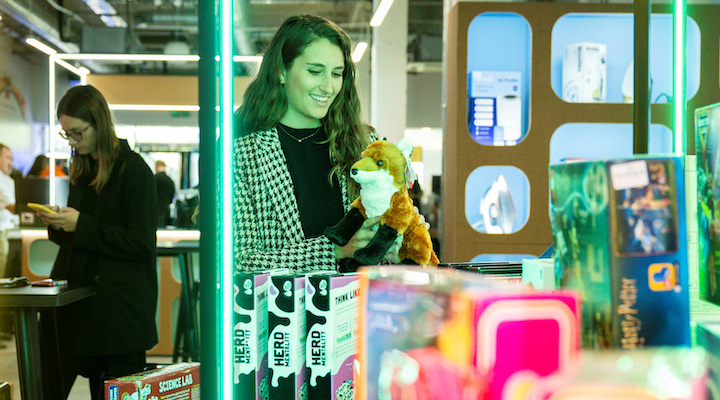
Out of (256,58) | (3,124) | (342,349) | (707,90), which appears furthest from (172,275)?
(3,124)

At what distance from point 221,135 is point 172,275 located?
4301 millimetres

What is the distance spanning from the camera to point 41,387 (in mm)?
2262

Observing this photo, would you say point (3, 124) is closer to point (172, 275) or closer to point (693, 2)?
point (172, 275)

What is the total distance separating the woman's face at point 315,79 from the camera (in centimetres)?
132

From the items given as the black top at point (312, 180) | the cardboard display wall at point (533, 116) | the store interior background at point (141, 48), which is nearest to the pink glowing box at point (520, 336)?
the black top at point (312, 180)

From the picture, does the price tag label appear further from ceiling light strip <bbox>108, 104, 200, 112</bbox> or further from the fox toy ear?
ceiling light strip <bbox>108, 104, 200, 112</bbox>

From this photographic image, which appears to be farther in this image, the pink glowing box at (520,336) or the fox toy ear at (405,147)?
the fox toy ear at (405,147)

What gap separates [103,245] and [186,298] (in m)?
2.01

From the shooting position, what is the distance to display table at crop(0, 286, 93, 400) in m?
2.12

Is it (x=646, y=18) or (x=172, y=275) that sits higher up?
(x=646, y=18)

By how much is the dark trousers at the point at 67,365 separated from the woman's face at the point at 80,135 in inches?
26.8

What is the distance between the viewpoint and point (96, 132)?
2320 millimetres

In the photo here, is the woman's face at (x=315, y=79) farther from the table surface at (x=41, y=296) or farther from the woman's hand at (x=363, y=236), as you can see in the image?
the table surface at (x=41, y=296)

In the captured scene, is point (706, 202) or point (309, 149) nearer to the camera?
point (706, 202)
